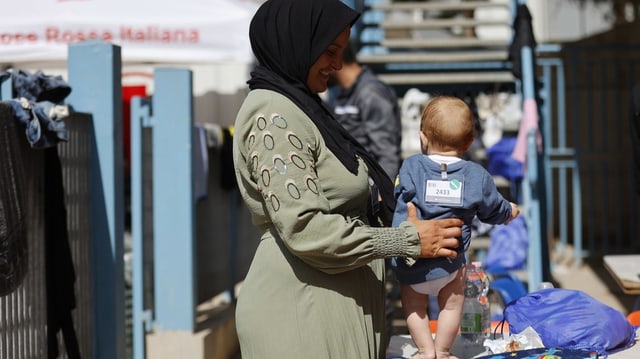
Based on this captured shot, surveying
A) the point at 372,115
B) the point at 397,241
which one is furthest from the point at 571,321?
the point at 372,115

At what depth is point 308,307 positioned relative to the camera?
2.53 m

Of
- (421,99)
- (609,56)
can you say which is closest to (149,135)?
(421,99)

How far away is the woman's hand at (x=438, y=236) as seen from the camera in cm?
252

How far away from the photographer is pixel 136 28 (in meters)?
7.28

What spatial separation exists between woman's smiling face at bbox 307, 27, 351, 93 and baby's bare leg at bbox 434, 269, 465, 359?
2.40ft

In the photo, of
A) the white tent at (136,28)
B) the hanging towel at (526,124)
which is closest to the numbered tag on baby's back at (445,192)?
the hanging towel at (526,124)

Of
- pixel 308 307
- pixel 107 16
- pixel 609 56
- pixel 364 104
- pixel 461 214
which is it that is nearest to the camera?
pixel 308 307

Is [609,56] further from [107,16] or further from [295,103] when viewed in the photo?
[295,103]

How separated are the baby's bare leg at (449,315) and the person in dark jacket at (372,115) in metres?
3.26

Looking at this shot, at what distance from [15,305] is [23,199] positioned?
0.43 m

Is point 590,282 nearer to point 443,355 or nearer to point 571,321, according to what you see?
point 571,321

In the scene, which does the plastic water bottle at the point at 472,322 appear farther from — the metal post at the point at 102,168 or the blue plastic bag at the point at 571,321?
the metal post at the point at 102,168

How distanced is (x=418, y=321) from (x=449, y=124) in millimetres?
595

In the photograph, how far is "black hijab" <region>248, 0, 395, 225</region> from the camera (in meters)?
2.50
